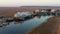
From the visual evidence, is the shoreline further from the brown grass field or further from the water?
the brown grass field

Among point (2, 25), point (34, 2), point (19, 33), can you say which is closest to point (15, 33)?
point (19, 33)

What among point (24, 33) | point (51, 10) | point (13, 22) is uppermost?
point (51, 10)

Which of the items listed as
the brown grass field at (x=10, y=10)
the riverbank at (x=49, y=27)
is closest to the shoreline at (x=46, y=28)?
the riverbank at (x=49, y=27)

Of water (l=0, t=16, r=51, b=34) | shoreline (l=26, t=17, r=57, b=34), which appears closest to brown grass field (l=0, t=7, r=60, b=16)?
water (l=0, t=16, r=51, b=34)

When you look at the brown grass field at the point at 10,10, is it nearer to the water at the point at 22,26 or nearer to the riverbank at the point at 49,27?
the water at the point at 22,26

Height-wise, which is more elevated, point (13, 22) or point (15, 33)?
point (13, 22)

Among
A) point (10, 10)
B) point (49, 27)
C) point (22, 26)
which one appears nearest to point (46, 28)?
point (49, 27)

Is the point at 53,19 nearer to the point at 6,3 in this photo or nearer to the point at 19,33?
the point at 19,33

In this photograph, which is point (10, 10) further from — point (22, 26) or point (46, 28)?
point (46, 28)
